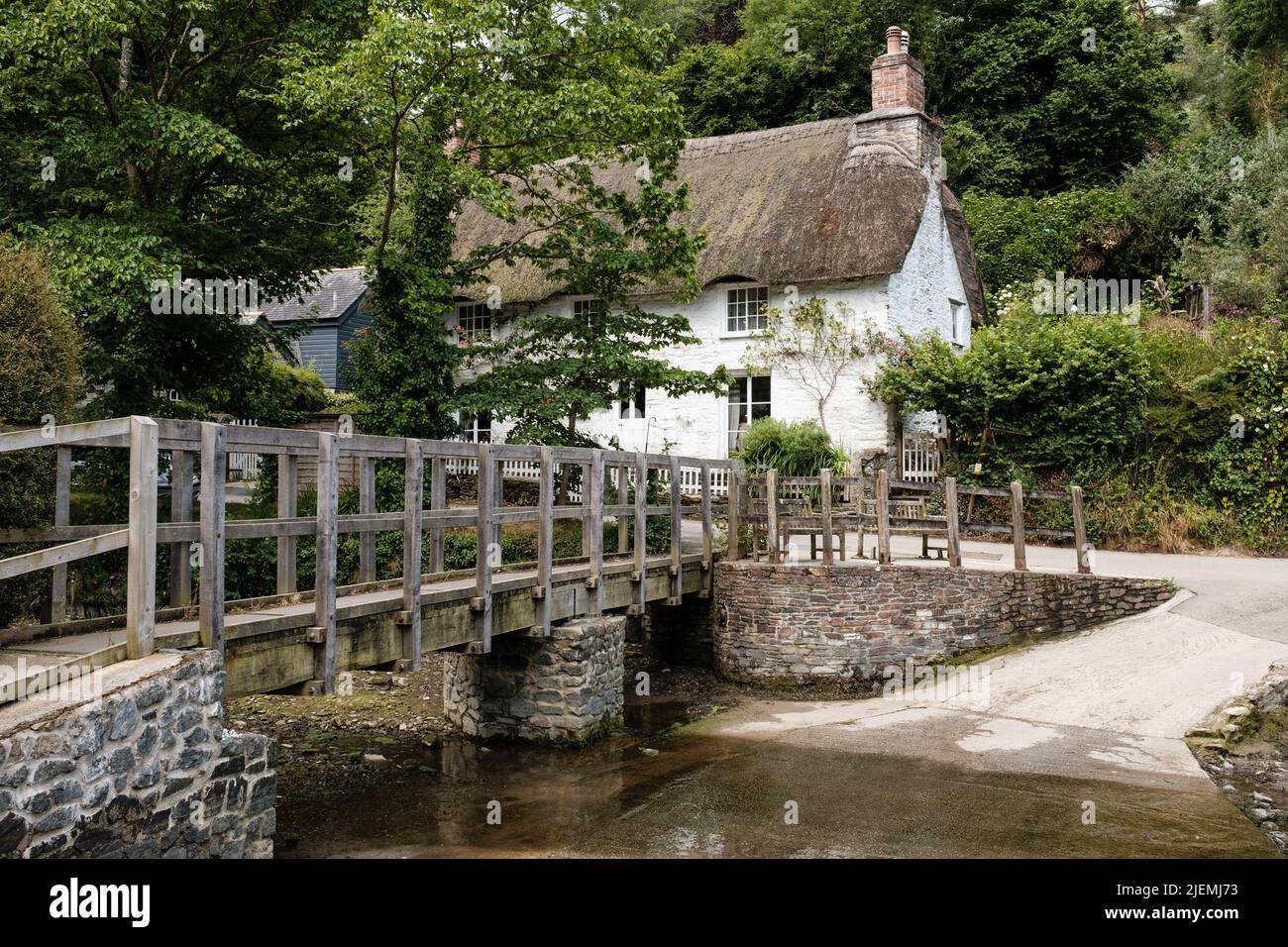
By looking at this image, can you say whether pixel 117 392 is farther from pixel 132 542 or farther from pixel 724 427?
pixel 724 427

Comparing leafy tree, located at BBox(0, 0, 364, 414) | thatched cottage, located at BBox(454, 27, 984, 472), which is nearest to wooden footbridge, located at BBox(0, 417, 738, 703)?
→ leafy tree, located at BBox(0, 0, 364, 414)

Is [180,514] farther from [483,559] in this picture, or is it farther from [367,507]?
[483,559]

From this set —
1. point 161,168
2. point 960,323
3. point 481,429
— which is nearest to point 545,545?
point 161,168

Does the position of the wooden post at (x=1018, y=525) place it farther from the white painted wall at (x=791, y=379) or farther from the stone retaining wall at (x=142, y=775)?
the stone retaining wall at (x=142, y=775)

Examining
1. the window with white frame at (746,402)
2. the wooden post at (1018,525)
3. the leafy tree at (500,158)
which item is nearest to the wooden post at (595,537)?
the leafy tree at (500,158)

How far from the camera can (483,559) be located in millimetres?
9289

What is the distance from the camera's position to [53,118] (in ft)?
48.1

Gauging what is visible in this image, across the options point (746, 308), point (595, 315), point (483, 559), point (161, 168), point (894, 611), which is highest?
point (161, 168)

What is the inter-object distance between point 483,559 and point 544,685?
2.13 m

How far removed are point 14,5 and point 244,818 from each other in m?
11.4

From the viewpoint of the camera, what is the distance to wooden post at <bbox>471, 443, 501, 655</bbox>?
930 centimetres

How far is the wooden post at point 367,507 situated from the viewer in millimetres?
8523

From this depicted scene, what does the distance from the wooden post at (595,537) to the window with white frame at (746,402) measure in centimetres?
1137

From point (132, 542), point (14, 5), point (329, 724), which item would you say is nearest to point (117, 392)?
point (14, 5)
